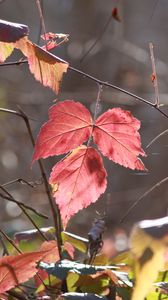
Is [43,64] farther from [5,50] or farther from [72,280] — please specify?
[72,280]

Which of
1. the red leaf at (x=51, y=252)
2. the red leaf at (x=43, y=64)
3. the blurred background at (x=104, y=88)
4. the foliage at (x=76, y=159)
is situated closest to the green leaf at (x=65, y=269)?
the foliage at (x=76, y=159)

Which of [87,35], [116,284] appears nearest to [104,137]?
[116,284]

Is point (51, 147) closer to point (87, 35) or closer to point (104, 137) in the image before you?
point (104, 137)

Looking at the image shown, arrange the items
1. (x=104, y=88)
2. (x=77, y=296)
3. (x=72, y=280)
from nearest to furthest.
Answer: (x=77, y=296) → (x=72, y=280) → (x=104, y=88)

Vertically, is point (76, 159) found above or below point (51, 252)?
above

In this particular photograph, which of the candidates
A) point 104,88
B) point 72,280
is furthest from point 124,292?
point 104,88

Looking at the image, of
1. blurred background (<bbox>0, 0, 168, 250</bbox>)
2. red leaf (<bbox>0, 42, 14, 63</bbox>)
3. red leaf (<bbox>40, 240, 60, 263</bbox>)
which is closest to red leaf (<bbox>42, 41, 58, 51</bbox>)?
red leaf (<bbox>0, 42, 14, 63</bbox>)

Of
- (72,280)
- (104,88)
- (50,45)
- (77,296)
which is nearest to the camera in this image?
(77,296)
